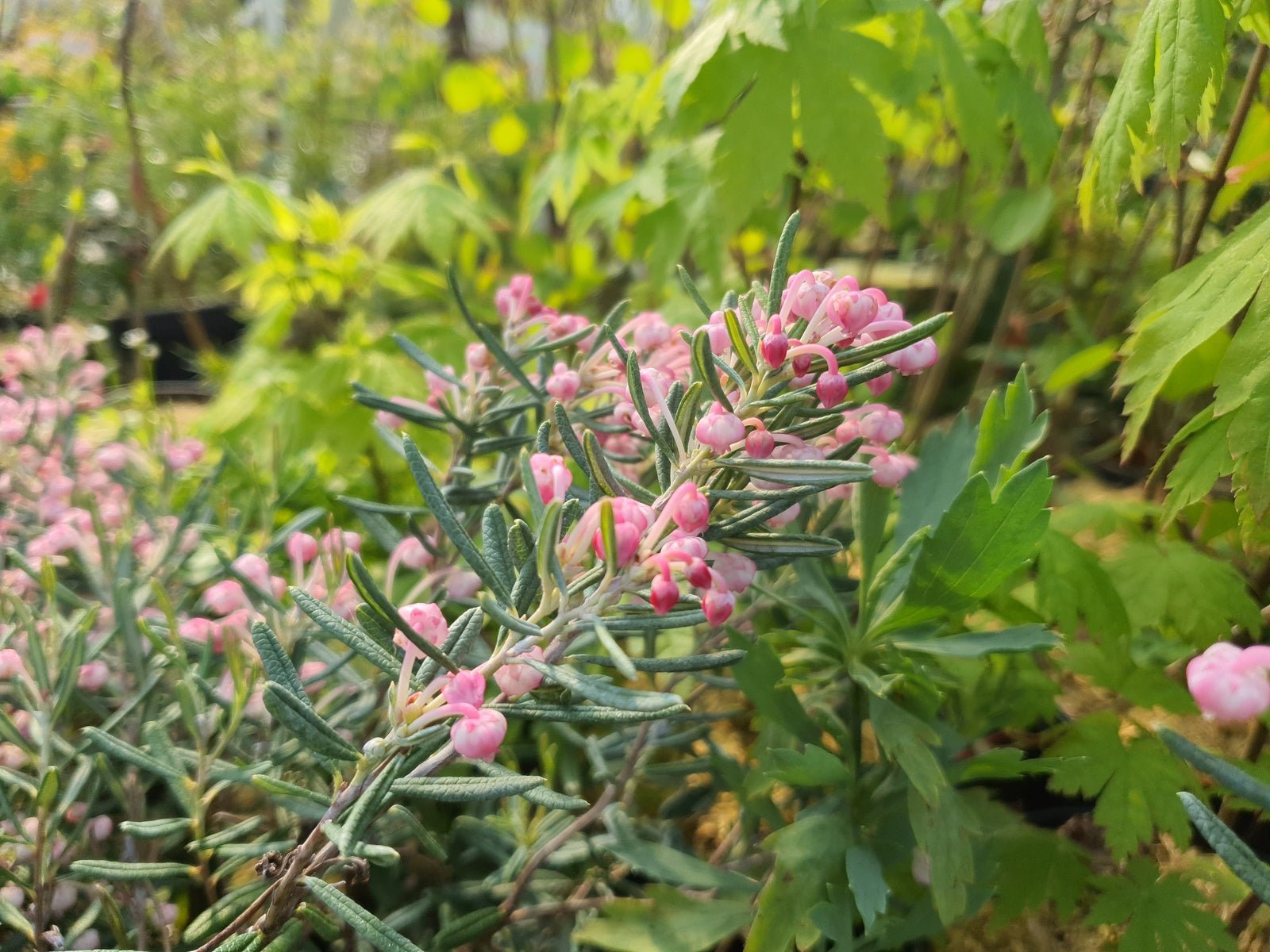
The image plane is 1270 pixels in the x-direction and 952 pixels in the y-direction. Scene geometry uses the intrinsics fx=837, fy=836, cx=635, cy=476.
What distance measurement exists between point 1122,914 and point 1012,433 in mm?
357

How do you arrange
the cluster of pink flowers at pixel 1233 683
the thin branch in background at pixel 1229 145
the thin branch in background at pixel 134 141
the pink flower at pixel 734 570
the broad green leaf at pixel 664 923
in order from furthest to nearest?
the thin branch in background at pixel 134 141 < the thin branch in background at pixel 1229 145 < the broad green leaf at pixel 664 923 < the pink flower at pixel 734 570 < the cluster of pink flowers at pixel 1233 683

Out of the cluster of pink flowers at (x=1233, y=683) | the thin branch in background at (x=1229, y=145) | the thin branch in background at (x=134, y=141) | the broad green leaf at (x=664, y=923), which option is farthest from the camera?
the thin branch in background at (x=134, y=141)

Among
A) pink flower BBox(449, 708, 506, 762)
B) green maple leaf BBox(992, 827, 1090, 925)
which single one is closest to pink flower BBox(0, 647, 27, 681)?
pink flower BBox(449, 708, 506, 762)

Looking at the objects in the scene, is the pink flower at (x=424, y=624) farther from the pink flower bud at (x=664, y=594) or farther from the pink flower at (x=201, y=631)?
the pink flower at (x=201, y=631)

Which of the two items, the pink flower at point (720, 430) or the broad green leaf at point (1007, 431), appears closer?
the pink flower at point (720, 430)

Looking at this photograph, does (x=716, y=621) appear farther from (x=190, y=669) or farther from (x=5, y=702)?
(x=5, y=702)

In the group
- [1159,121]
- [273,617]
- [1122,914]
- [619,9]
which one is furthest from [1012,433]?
[619,9]

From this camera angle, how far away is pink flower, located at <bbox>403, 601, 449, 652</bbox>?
41 cm

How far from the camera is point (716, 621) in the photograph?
1.24ft

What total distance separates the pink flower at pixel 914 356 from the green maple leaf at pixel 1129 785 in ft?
1.10

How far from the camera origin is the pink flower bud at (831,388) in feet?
1.37

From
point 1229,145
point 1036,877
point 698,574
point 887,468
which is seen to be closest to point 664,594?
point 698,574

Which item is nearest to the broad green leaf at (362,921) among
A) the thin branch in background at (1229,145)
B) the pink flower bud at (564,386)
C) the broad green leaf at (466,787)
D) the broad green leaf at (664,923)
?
the broad green leaf at (466,787)

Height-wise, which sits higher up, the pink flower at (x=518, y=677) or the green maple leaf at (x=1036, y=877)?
the pink flower at (x=518, y=677)
